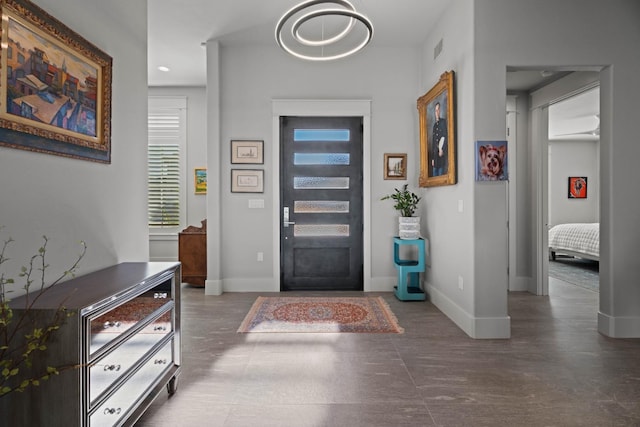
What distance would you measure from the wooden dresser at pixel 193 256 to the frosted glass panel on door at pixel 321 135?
1.93 meters

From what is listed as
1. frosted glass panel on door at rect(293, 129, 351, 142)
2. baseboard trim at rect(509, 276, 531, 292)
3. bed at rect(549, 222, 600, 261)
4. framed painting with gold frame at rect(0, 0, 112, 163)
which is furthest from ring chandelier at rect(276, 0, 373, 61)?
bed at rect(549, 222, 600, 261)

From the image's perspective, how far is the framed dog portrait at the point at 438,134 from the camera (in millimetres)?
3896

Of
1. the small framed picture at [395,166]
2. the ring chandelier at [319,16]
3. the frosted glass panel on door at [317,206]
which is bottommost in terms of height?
the frosted glass panel on door at [317,206]

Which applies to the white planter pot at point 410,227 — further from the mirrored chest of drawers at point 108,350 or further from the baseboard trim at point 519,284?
the mirrored chest of drawers at point 108,350

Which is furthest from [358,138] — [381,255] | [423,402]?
[423,402]

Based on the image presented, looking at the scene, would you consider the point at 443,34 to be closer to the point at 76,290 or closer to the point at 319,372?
the point at 319,372

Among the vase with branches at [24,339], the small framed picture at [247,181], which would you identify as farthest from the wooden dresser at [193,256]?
the vase with branches at [24,339]

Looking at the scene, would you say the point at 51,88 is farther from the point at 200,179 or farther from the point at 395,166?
the point at 200,179

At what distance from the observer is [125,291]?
6.17 ft

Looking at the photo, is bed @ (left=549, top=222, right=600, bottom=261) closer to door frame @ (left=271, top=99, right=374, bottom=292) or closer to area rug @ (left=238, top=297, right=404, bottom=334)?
door frame @ (left=271, top=99, right=374, bottom=292)

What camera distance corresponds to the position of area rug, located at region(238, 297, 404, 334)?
3736 mm

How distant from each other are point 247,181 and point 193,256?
1374mm

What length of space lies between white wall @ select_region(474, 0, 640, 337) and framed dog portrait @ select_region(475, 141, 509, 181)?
114mm

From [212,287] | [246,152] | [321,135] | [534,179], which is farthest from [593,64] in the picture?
[212,287]
